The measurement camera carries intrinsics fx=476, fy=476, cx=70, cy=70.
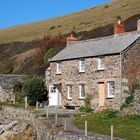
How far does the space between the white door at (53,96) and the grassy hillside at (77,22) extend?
4759cm

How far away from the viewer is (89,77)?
4638cm

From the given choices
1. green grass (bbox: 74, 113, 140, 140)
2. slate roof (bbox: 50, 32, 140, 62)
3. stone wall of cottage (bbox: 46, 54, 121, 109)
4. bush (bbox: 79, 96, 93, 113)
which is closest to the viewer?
green grass (bbox: 74, 113, 140, 140)

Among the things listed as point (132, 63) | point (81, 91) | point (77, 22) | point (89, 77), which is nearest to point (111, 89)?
point (132, 63)

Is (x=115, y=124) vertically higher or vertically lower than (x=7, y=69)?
lower

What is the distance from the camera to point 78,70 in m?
47.9

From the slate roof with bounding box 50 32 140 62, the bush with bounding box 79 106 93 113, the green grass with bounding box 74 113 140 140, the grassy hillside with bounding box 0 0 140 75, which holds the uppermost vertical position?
the grassy hillside with bounding box 0 0 140 75

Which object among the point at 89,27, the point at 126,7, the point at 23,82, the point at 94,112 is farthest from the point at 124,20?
the point at 94,112

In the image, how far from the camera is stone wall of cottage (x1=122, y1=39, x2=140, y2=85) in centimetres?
4306

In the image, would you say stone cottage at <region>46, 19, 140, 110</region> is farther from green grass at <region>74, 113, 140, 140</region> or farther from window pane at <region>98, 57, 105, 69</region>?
green grass at <region>74, 113, 140, 140</region>

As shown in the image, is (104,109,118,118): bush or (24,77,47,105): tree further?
(24,77,47,105): tree

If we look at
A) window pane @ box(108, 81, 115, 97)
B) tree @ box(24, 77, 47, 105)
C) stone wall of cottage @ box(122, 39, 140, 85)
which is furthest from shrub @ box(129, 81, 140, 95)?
tree @ box(24, 77, 47, 105)

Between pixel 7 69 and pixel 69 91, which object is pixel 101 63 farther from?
pixel 7 69

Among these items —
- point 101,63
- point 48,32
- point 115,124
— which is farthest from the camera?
point 48,32

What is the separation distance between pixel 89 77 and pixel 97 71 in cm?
132
